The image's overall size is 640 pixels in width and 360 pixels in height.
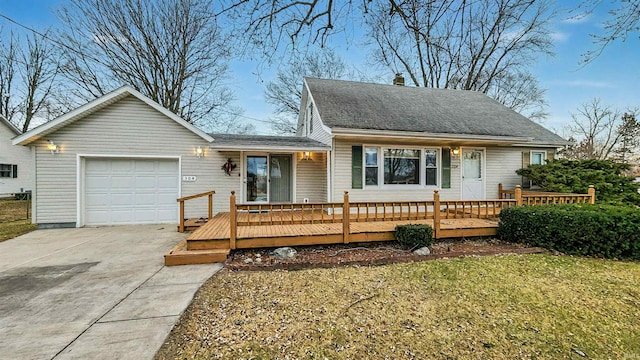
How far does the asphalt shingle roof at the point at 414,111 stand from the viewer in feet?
27.4

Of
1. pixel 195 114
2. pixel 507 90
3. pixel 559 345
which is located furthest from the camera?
pixel 507 90

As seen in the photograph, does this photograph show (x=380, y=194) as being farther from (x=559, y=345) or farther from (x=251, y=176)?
(x=559, y=345)

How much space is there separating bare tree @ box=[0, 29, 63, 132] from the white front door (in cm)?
2065

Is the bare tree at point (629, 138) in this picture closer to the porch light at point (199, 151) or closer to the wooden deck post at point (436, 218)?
the wooden deck post at point (436, 218)

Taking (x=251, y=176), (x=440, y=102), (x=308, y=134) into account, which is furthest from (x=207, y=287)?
(x=440, y=102)

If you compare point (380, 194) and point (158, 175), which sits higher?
point (158, 175)

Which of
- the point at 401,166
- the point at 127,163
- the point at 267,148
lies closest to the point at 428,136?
the point at 401,166

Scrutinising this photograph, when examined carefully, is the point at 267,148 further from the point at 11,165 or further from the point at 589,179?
the point at 11,165

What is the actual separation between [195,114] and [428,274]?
54.0 feet

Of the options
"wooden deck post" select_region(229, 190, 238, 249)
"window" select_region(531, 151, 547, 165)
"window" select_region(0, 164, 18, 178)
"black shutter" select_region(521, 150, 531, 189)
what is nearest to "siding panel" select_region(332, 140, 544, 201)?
"black shutter" select_region(521, 150, 531, 189)

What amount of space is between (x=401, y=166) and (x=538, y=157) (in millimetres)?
5943

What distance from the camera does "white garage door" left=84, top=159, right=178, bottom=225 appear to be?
7.96 metres

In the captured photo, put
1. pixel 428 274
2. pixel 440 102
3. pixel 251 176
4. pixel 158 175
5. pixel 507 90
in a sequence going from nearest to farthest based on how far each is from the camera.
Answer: pixel 428 274, pixel 158 175, pixel 251 176, pixel 440 102, pixel 507 90

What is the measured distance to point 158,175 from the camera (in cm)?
834
